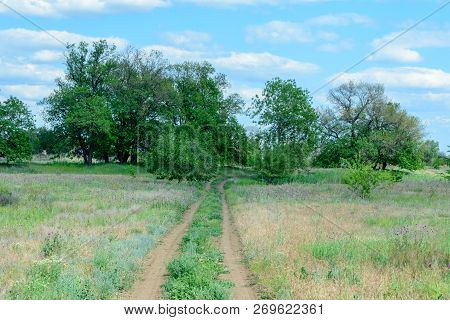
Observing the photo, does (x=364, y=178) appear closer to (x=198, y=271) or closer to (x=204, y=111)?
(x=198, y=271)

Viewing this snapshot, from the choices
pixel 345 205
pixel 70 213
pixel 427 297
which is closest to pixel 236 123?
pixel 345 205

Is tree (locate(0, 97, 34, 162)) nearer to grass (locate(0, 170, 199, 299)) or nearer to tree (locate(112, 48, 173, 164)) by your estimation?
tree (locate(112, 48, 173, 164))

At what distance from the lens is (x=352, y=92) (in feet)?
259

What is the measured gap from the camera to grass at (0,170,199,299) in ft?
38.0

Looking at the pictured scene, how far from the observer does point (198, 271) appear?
509 inches

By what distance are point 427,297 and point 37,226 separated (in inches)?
542

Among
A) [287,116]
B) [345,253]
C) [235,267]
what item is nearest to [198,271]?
[235,267]

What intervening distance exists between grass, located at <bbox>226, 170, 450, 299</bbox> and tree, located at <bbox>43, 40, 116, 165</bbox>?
45.6 m

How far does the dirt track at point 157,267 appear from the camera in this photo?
1165cm

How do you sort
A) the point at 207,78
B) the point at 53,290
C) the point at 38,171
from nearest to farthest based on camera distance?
the point at 53,290 → the point at 38,171 → the point at 207,78

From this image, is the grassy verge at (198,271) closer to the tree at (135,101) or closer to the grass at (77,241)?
the grass at (77,241)

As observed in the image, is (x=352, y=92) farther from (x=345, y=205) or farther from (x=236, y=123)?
(x=345, y=205)

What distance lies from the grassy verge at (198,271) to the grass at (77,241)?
3.43ft

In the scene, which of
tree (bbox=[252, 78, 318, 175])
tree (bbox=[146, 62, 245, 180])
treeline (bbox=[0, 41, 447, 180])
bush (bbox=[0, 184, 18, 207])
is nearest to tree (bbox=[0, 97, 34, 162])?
treeline (bbox=[0, 41, 447, 180])
